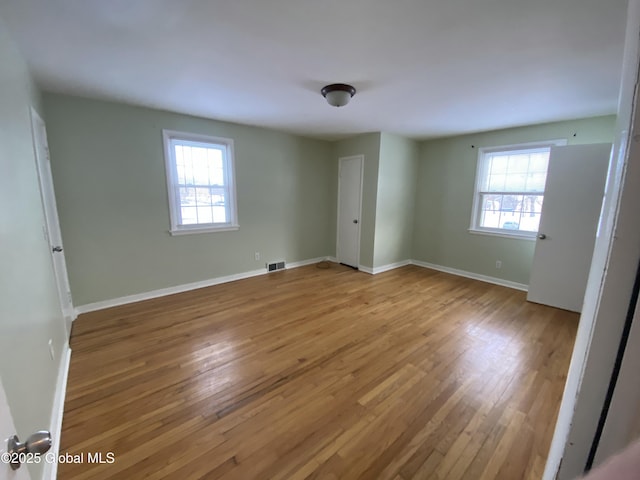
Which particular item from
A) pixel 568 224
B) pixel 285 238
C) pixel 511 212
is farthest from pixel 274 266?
pixel 568 224

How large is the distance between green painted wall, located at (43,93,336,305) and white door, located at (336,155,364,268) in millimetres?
889

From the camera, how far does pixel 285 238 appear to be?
15.5 ft

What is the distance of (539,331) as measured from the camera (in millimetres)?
2715

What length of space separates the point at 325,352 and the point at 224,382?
2.75 ft

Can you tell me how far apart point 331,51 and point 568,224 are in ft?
10.9

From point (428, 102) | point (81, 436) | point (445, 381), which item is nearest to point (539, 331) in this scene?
point (445, 381)

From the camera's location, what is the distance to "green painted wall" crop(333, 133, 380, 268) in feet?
14.2

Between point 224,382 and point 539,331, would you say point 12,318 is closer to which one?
point 224,382

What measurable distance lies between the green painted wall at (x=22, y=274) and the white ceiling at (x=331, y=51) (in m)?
0.48

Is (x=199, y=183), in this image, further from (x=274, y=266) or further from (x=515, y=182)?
(x=515, y=182)

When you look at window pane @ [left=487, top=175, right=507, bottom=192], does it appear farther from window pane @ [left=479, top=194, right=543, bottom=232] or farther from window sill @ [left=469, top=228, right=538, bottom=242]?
window sill @ [left=469, top=228, right=538, bottom=242]

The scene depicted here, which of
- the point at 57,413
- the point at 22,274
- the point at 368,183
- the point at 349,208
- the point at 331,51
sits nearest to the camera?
the point at 22,274

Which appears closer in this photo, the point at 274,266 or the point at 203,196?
the point at 203,196

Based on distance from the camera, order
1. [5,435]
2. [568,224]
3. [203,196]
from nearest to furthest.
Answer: [5,435] → [568,224] → [203,196]
